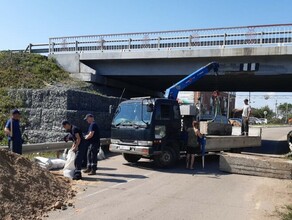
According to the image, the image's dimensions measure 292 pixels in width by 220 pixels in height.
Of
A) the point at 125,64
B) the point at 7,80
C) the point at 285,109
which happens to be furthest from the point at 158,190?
the point at 285,109

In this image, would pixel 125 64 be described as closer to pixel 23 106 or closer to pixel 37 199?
pixel 23 106

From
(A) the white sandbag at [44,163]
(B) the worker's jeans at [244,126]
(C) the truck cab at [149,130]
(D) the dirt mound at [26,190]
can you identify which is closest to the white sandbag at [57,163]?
(A) the white sandbag at [44,163]

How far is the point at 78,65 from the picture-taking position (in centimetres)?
2398

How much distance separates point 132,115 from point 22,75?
11.2 meters

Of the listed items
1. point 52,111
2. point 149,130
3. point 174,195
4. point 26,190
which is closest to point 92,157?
point 149,130

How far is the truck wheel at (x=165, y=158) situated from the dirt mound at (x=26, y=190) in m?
4.00

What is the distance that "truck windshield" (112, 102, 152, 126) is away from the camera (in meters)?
11.9

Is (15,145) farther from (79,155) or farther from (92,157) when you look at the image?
(92,157)

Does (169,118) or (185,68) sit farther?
(185,68)

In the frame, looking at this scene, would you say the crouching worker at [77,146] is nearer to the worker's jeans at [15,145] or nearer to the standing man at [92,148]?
the standing man at [92,148]

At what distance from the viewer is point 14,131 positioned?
9.88 meters

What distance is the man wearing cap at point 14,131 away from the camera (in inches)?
386

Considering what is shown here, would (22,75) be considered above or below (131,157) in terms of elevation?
above

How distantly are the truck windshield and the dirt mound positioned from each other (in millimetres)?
3897
